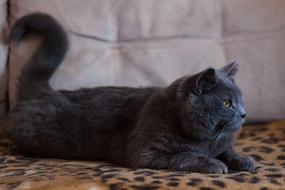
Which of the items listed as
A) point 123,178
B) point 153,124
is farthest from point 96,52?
point 123,178

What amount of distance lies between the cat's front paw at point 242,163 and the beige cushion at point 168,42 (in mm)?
469

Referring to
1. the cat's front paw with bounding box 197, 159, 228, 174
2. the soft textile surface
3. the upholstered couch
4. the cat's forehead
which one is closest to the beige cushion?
the upholstered couch

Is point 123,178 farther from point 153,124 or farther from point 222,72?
point 222,72

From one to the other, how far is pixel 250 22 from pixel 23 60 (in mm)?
892

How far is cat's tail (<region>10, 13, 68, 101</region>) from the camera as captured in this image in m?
1.81

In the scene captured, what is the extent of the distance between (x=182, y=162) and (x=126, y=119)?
30 cm

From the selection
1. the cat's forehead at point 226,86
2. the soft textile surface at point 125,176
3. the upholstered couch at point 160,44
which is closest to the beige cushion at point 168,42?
the upholstered couch at point 160,44

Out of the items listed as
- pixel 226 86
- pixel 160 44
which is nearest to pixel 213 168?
pixel 226 86

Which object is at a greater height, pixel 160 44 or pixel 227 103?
pixel 160 44

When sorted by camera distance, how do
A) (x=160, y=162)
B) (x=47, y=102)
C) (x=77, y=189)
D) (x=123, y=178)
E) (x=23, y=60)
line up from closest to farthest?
(x=77, y=189) → (x=123, y=178) → (x=160, y=162) → (x=47, y=102) → (x=23, y=60)

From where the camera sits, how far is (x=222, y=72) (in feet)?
4.91

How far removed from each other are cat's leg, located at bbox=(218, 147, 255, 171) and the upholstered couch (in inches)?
17.0

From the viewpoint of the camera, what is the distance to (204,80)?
4.60 feet

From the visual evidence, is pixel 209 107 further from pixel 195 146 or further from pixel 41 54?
pixel 41 54
